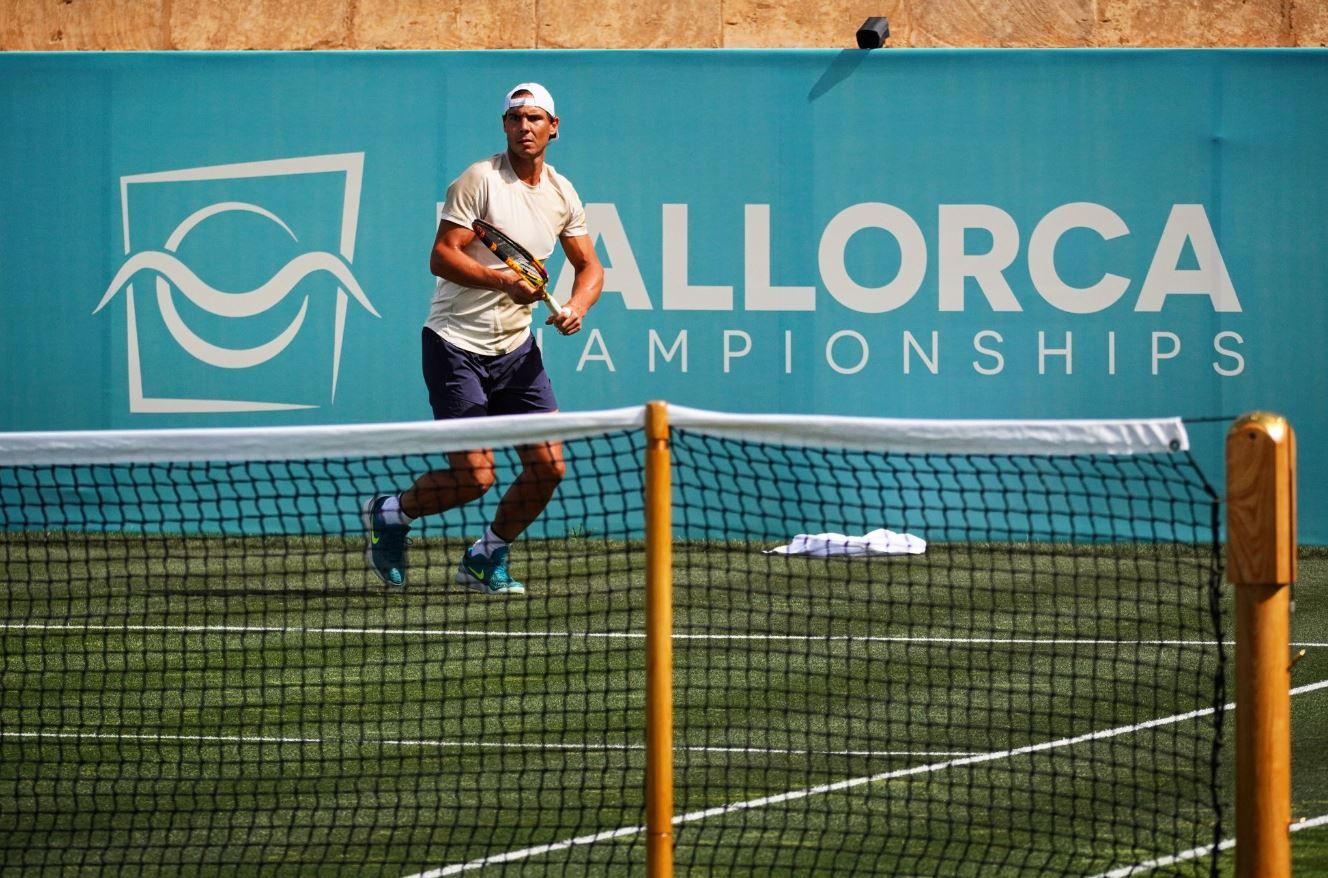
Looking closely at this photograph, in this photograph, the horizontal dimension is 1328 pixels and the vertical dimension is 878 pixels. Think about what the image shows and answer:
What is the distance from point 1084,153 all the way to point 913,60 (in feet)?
3.34

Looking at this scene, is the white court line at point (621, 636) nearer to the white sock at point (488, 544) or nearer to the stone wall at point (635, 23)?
the white sock at point (488, 544)

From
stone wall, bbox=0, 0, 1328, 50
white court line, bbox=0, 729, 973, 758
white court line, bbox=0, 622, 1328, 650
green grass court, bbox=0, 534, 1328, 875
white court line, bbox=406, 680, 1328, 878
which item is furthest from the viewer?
stone wall, bbox=0, 0, 1328, 50

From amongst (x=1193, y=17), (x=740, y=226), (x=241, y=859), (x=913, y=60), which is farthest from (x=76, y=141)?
(x=241, y=859)

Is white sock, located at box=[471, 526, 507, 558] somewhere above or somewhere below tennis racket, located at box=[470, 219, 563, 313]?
below

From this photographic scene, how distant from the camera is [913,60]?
10141 millimetres

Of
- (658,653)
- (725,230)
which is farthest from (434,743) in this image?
(725,230)

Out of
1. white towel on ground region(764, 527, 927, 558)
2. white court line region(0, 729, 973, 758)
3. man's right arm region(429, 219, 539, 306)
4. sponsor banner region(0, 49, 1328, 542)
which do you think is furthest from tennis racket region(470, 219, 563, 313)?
white court line region(0, 729, 973, 758)

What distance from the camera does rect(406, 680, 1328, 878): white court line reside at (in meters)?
4.18

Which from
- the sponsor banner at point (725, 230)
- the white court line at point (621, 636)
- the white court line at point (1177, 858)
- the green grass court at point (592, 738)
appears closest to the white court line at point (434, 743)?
the green grass court at point (592, 738)

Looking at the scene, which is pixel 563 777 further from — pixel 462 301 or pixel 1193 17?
pixel 1193 17

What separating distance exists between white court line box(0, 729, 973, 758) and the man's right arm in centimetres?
256

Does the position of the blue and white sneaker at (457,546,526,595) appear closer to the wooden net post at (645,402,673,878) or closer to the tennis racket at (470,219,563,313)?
the tennis racket at (470,219,563,313)

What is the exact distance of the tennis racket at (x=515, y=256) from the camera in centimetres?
762

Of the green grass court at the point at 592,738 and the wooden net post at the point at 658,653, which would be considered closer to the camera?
the wooden net post at the point at 658,653
